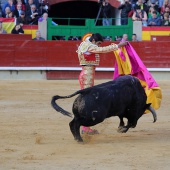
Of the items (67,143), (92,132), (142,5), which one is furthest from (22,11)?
(67,143)

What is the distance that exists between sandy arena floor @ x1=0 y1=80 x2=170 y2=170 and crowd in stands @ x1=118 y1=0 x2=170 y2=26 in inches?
228

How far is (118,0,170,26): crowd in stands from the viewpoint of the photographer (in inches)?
630

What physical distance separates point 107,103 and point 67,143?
62cm

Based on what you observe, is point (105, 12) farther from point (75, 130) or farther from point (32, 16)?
point (75, 130)

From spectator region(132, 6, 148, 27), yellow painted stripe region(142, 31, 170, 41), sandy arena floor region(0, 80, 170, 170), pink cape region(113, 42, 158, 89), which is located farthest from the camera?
spectator region(132, 6, 148, 27)

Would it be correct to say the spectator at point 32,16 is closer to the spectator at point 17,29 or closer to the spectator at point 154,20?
the spectator at point 17,29

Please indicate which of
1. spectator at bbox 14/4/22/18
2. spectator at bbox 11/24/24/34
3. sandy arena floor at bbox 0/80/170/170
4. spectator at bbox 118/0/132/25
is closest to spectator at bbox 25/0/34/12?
spectator at bbox 14/4/22/18

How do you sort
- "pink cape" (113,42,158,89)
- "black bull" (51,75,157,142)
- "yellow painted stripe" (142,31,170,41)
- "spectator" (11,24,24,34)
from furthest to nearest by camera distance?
1. "yellow painted stripe" (142,31,170,41)
2. "spectator" (11,24,24,34)
3. "pink cape" (113,42,158,89)
4. "black bull" (51,75,157,142)

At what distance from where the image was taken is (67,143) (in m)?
6.96

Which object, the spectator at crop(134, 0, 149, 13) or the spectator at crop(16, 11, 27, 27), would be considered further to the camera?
the spectator at crop(134, 0, 149, 13)

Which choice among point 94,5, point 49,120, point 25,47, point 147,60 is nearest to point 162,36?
point 147,60

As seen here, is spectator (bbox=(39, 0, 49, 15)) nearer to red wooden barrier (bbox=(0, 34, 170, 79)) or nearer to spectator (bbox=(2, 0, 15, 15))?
spectator (bbox=(2, 0, 15, 15))

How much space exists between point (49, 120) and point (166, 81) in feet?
21.1

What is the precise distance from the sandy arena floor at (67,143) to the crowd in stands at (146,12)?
580cm
